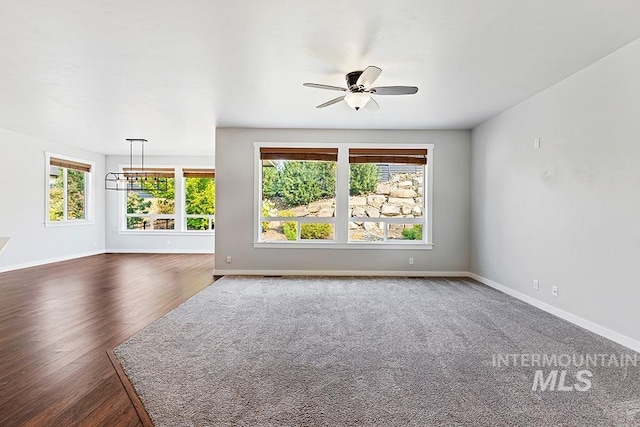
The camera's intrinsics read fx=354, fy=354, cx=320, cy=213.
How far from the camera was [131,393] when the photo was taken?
220cm

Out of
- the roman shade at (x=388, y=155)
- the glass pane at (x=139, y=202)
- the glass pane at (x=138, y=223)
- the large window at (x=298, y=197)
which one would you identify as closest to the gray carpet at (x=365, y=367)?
the large window at (x=298, y=197)

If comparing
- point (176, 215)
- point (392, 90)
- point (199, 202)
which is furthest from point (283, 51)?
point (176, 215)

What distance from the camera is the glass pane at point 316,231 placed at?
6.40 m

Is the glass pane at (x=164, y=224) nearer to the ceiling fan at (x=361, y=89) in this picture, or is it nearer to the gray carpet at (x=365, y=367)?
the gray carpet at (x=365, y=367)

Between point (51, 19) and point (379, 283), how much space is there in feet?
16.0

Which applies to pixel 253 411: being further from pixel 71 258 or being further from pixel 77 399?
pixel 71 258

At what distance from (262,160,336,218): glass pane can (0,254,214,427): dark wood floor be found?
5.83 ft

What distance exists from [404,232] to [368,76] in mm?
3656

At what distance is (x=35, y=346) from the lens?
2938 mm

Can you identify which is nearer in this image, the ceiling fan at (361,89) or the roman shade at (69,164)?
the ceiling fan at (361,89)

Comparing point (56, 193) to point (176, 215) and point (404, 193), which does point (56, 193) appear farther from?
point (404, 193)

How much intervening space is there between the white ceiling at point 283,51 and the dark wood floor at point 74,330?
256 centimetres

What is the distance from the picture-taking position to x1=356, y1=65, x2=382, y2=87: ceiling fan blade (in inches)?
123

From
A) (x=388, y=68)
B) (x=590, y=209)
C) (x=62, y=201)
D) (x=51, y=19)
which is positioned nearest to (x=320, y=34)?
(x=388, y=68)
